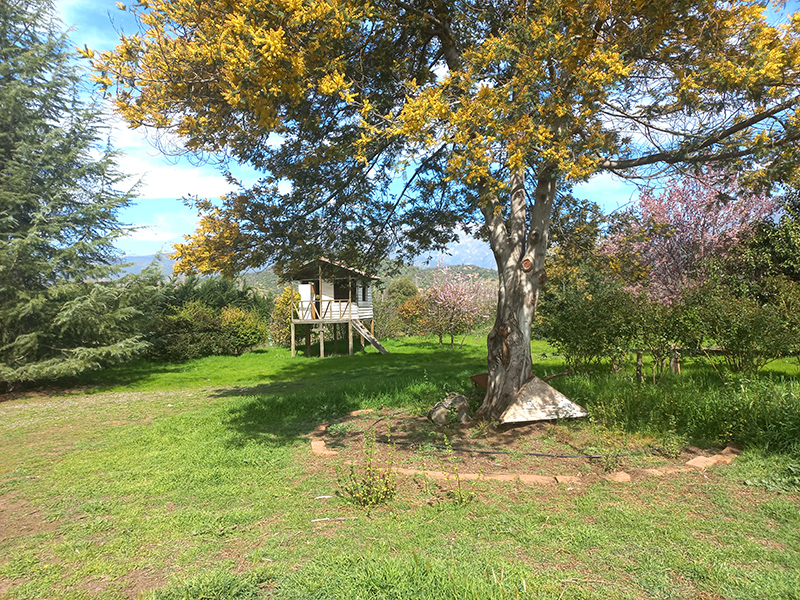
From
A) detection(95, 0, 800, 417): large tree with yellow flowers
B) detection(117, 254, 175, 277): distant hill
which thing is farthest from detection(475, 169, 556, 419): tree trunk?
detection(117, 254, 175, 277): distant hill

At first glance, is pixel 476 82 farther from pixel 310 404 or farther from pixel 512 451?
pixel 310 404

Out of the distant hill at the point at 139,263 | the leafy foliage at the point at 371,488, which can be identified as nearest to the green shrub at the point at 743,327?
the leafy foliage at the point at 371,488

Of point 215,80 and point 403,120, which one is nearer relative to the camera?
point 403,120

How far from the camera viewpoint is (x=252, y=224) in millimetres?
6582

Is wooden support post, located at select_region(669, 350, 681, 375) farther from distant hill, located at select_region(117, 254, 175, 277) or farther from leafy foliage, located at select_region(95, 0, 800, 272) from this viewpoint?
distant hill, located at select_region(117, 254, 175, 277)

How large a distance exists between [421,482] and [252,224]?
4.41 m

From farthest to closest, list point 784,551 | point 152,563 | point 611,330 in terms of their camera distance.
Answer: point 611,330 → point 152,563 → point 784,551

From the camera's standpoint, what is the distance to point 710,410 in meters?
4.89

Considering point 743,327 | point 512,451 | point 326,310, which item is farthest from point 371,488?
point 326,310

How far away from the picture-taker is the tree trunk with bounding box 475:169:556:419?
19.3ft

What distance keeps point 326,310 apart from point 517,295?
15121 mm

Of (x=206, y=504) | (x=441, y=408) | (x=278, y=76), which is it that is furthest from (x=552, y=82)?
(x=206, y=504)

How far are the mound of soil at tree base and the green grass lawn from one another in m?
0.20

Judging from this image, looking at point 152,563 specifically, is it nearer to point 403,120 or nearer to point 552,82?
point 403,120
